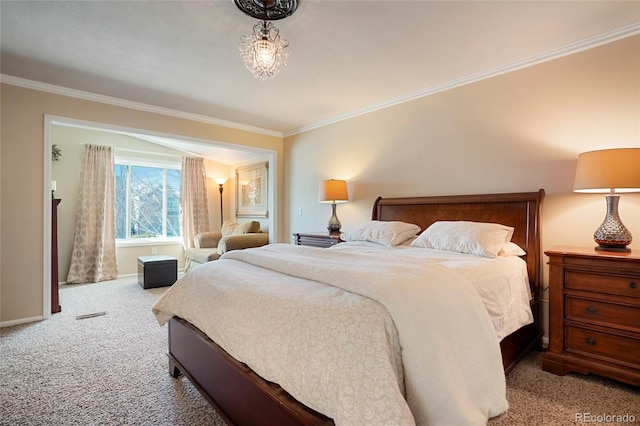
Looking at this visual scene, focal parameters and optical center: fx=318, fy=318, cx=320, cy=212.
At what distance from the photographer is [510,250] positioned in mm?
2465

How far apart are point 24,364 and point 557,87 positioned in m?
4.60

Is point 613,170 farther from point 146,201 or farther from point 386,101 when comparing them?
point 146,201

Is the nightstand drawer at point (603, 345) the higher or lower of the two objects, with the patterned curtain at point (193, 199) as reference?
lower

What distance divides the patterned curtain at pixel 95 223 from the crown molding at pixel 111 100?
75.2 inches

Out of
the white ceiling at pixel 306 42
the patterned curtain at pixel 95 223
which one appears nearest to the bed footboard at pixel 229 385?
the white ceiling at pixel 306 42

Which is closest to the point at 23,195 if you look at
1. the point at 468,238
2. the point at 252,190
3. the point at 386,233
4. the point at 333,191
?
the point at 333,191

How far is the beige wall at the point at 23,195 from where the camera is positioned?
10.0 feet

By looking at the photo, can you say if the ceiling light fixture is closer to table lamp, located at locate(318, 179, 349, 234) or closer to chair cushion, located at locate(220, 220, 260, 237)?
table lamp, located at locate(318, 179, 349, 234)

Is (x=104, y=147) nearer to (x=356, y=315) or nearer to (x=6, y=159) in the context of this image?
(x=6, y=159)

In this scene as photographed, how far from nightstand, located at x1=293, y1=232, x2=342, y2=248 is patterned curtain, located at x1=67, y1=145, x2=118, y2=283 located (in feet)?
10.6

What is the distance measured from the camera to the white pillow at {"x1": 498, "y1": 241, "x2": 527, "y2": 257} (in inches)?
95.2

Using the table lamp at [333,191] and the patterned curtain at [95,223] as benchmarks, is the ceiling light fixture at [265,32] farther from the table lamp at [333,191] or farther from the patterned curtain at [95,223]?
the patterned curtain at [95,223]

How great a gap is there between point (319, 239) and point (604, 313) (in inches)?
103

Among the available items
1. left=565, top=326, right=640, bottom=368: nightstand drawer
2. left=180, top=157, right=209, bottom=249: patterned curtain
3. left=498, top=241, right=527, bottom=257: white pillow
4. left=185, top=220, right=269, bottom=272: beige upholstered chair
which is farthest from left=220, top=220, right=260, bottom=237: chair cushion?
left=565, top=326, right=640, bottom=368: nightstand drawer
